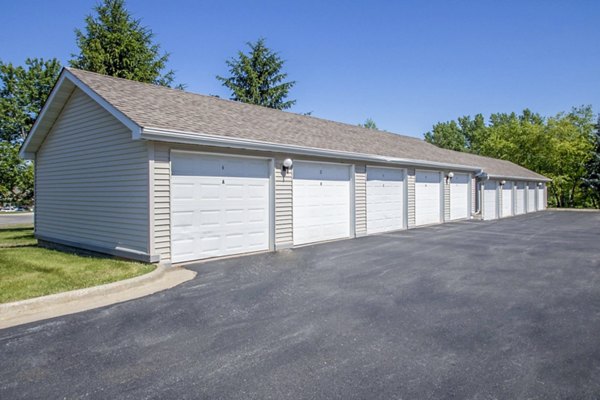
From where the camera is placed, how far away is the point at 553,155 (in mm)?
35719

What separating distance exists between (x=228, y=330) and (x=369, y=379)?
5.96ft

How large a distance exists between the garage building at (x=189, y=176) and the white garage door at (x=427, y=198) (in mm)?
1467

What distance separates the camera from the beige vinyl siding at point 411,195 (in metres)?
14.8

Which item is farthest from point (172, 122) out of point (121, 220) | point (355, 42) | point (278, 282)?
point (355, 42)

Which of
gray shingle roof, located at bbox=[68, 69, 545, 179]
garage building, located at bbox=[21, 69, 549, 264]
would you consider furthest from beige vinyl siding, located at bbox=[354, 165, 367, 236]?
gray shingle roof, located at bbox=[68, 69, 545, 179]

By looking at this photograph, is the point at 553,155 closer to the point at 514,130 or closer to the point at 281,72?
the point at 514,130

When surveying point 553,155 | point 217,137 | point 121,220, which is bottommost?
point 121,220

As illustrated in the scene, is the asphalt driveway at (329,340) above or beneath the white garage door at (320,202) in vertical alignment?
beneath

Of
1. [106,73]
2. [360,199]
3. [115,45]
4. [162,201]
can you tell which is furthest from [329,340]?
[115,45]

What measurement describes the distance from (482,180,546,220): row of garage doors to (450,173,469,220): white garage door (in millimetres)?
2023

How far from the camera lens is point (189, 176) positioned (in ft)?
26.5

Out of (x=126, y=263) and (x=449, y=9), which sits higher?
(x=449, y=9)

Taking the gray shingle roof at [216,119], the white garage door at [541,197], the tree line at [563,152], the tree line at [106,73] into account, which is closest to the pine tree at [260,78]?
the tree line at [106,73]

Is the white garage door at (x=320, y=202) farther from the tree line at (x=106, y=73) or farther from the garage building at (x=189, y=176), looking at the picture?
the tree line at (x=106, y=73)
